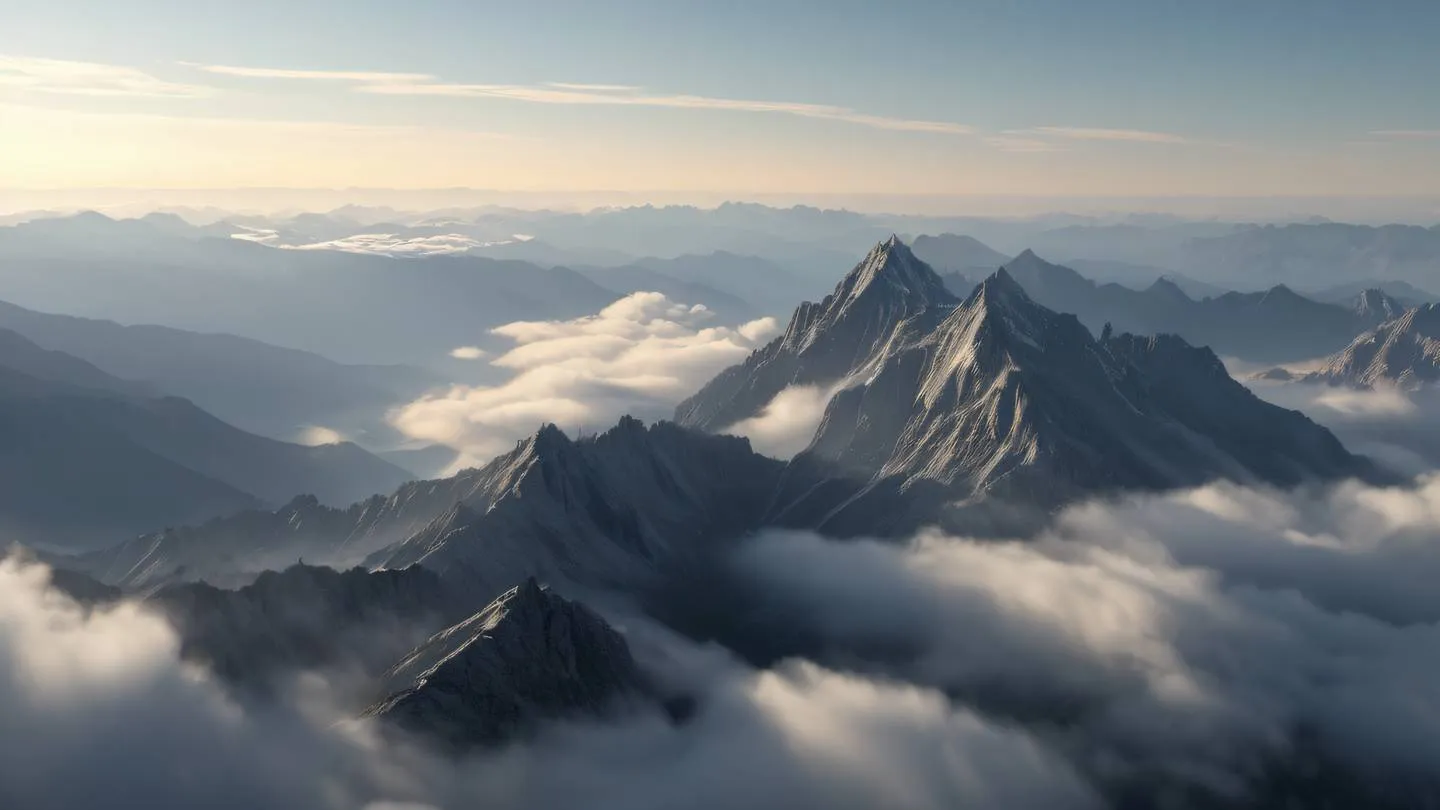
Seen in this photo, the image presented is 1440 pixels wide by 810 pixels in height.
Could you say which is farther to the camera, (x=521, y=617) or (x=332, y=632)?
(x=332, y=632)

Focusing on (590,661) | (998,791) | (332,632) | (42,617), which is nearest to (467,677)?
(590,661)

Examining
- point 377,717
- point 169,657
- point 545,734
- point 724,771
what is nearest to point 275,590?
point 169,657

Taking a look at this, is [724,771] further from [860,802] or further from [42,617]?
[42,617]

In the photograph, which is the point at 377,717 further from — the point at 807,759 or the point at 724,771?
the point at 807,759

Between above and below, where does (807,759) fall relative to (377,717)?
below

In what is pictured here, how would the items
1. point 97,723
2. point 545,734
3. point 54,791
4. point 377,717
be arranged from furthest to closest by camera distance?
point 545,734 → point 377,717 → point 97,723 → point 54,791

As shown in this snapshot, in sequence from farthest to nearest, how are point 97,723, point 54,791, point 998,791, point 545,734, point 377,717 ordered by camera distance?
point 998,791
point 545,734
point 377,717
point 97,723
point 54,791

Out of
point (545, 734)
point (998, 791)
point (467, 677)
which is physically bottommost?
point (998, 791)

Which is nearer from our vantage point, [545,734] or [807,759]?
[545,734]

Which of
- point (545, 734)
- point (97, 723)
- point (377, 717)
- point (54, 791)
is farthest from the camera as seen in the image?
point (545, 734)
